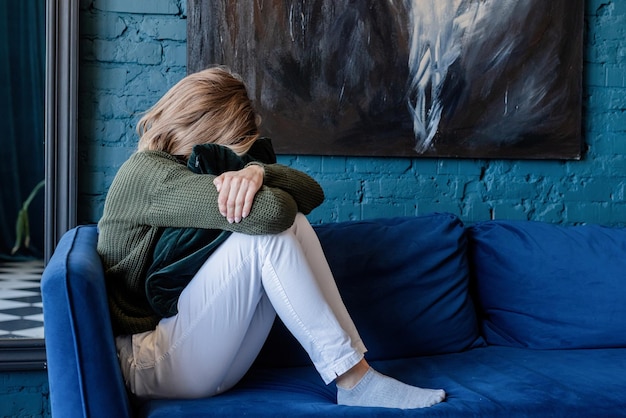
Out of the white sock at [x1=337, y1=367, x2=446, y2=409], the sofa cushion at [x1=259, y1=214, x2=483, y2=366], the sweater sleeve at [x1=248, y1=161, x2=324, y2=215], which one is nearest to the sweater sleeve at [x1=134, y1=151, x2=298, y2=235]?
the sweater sleeve at [x1=248, y1=161, x2=324, y2=215]

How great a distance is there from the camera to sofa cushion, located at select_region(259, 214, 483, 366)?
6.94 ft

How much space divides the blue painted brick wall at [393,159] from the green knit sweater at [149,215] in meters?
0.76

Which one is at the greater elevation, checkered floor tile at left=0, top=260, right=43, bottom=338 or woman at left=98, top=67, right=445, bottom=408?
woman at left=98, top=67, right=445, bottom=408

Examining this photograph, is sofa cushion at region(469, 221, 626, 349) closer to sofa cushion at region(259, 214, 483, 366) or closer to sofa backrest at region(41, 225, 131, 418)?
sofa cushion at region(259, 214, 483, 366)

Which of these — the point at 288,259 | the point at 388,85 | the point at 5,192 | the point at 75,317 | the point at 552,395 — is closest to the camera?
the point at 75,317

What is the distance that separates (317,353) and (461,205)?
4.00ft

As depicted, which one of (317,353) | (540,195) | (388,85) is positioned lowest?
(317,353)

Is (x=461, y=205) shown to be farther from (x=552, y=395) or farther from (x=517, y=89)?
(x=552, y=395)

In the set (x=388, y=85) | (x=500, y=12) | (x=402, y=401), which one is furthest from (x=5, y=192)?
(x=402, y=401)

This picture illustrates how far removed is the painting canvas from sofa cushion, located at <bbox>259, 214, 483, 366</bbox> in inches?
18.2

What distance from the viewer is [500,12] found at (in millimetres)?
2633

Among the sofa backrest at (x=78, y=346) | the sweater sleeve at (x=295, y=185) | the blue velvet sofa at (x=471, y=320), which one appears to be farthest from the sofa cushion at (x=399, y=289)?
the sofa backrest at (x=78, y=346)

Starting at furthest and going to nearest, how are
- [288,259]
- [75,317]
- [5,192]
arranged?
[5,192] < [288,259] < [75,317]

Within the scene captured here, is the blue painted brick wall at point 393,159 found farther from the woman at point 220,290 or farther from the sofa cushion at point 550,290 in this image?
the woman at point 220,290
